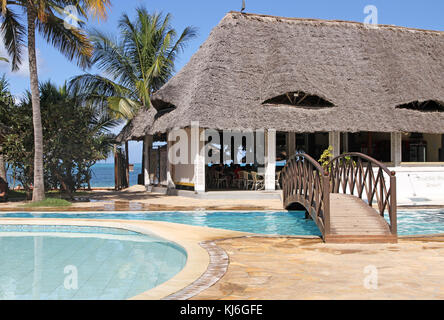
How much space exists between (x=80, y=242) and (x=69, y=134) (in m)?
7.70

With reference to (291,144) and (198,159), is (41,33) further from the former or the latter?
(291,144)

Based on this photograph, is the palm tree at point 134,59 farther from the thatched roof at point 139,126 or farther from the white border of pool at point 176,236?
the white border of pool at point 176,236

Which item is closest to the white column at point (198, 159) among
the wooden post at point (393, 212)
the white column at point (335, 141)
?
the white column at point (335, 141)

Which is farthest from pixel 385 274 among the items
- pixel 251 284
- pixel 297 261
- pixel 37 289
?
pixel 37 289

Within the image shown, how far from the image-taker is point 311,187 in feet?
30.0

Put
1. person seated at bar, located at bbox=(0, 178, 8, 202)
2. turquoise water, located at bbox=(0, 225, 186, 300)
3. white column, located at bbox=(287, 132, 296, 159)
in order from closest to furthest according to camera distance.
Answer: turquoise water, located at bbox=(0, 225, 186, 300)
person seated at bar, located at bbox=(0, 178, 8, 202)
white column, located at bbox=(287, 132, 296, 159)

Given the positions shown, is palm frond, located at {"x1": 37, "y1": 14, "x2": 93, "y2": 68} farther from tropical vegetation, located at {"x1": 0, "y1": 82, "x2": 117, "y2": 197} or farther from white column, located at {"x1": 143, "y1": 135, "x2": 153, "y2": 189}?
white column, located at {"x1": 143, "y1": 135, "x2": 153, "y2": 189}

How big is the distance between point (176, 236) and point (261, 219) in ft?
12.6

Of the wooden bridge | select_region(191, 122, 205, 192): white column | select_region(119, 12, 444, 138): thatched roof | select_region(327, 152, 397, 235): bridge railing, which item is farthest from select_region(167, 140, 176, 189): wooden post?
the wooden bridge

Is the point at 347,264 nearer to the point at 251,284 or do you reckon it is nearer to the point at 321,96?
the point at 251,284

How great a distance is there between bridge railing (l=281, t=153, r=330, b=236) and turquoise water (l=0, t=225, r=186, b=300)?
245 cm

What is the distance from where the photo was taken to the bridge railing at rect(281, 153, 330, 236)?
7.75 m

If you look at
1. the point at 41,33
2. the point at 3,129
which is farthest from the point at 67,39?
the point at 3,129

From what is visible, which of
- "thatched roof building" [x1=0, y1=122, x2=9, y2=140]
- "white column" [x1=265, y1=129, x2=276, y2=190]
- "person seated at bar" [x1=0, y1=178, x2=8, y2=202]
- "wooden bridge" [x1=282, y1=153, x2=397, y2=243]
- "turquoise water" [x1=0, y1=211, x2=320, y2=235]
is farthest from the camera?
"white column" [x1=265, y1=129, x2=276, y2=190]
